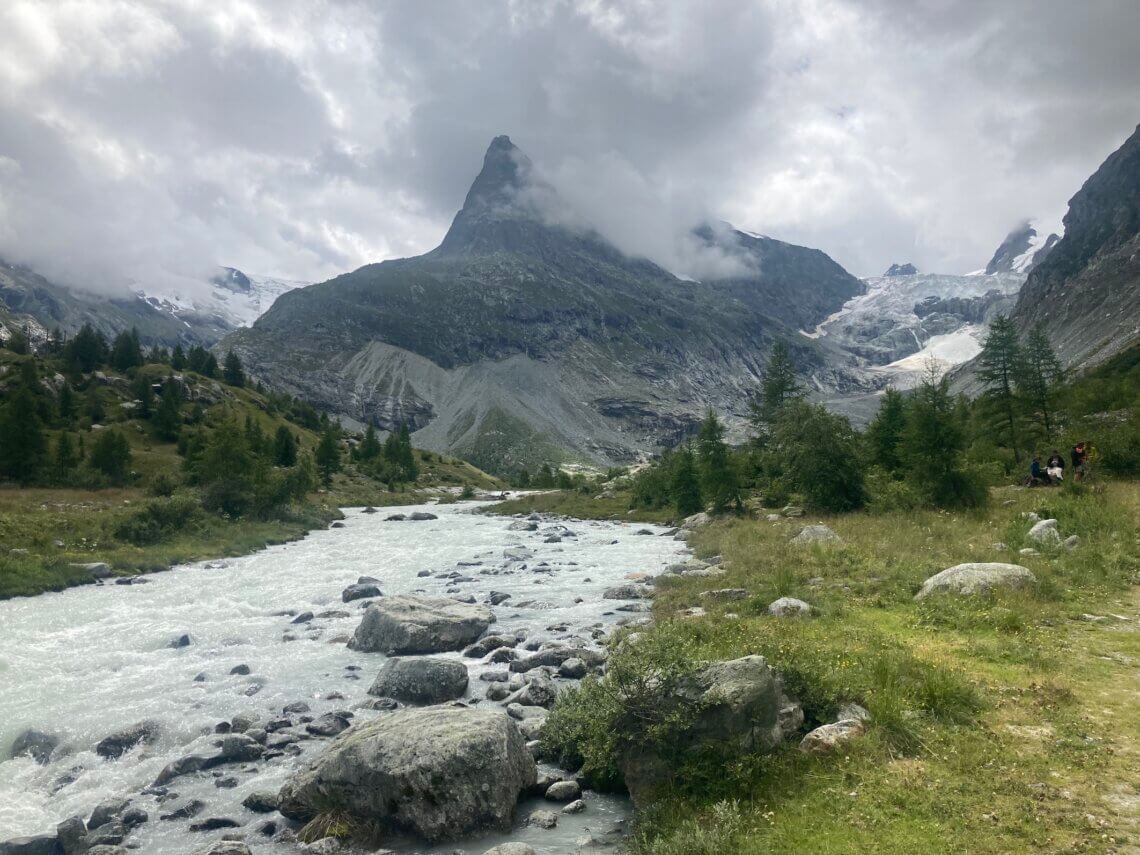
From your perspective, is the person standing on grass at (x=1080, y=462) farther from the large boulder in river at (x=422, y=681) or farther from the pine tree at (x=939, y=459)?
the large boulder in river at (x=422, y=681)

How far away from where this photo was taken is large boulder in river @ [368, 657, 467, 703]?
15016 millimetres

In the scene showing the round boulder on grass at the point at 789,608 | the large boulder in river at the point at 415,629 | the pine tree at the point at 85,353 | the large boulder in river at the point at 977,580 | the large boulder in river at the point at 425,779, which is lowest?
the large boulder in river at the point at 415,629

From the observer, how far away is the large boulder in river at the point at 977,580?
16.1 metres

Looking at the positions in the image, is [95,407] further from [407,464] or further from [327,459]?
[407,464]

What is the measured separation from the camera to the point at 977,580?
16406mm

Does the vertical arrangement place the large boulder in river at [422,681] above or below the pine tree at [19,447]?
below

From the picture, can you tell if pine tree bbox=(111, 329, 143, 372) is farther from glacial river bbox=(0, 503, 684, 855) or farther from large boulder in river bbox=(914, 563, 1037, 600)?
large boulder in river bbox=(914, 563, 1037, 600)

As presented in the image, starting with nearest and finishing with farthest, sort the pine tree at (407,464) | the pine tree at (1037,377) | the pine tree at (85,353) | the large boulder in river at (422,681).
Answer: the large boulder in river at (422,681) → the pine tree at (1037,377) → the pine tree at (85,353) → the pine tree at (407,464)

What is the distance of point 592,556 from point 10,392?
93.4 meters

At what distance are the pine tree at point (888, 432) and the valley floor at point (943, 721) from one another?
32.2 meters

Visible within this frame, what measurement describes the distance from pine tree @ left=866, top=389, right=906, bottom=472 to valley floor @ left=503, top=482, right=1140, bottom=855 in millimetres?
32205

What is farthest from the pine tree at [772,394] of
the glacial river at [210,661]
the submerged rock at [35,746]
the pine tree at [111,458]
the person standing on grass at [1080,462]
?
the pine tree at [111,458]

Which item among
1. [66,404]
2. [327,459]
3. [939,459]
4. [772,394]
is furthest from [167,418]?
[939,459]

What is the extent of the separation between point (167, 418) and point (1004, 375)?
4330 inches
